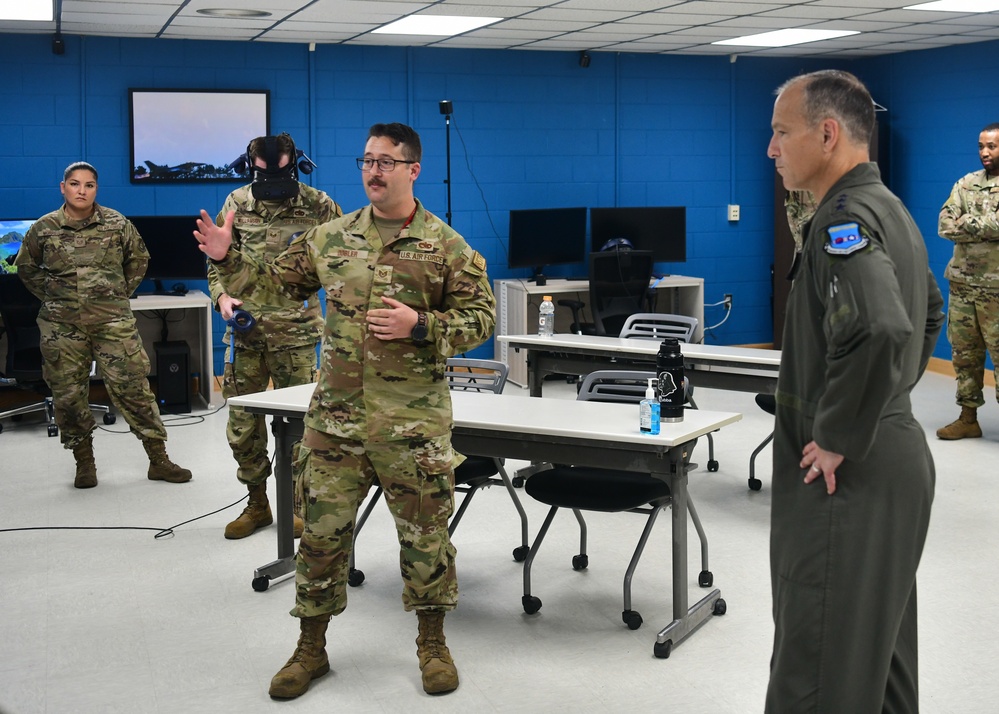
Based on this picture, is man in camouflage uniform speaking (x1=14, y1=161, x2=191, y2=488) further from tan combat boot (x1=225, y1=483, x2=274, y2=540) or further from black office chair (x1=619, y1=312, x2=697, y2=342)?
black office chair (x1=619, y1=312, x2=697, y2=342)

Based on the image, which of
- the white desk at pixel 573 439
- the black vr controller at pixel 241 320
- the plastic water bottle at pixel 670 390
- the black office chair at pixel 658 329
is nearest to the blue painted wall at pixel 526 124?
the black office chair at pixel 658 329

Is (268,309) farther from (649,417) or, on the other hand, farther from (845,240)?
(845,240)

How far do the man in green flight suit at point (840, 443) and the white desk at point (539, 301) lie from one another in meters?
6.22

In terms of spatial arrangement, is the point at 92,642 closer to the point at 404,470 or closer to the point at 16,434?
the point at 404,470

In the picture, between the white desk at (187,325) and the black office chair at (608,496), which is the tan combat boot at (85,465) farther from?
the black office chair at (608,496)

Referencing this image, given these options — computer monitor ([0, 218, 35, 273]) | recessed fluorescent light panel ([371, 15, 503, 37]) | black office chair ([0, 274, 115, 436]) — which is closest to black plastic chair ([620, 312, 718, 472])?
recessed fluorescent light panel ([371, 15, 503, 37])

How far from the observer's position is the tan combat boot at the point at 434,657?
320cm

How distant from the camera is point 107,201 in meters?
7.88

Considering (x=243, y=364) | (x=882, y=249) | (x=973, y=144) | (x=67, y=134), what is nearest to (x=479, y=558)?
(x=243, y=364)

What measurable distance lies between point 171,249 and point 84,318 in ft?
7.00

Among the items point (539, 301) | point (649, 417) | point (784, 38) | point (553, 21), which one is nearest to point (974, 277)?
point (784, 38)

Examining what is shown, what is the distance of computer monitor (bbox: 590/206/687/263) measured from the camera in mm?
8977

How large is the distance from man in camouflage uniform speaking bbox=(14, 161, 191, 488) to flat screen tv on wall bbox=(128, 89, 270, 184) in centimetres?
237

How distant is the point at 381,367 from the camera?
9.98ft
